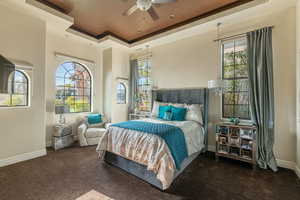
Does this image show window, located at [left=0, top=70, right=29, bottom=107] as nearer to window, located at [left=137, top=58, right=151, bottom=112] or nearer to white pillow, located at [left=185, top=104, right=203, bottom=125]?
window, located at [left=137, top=58, right=151, bottom=112]

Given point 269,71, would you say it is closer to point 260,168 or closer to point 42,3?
point 260,168

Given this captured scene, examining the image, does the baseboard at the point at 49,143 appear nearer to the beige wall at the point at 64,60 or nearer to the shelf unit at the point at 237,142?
the beige wall at the point at 64,60

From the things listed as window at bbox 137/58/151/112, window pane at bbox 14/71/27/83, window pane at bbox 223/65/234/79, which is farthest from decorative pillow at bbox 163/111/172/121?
window pane at bbox 14/71/27/83

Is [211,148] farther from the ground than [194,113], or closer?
closer

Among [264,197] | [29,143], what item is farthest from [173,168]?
→ [29,143]

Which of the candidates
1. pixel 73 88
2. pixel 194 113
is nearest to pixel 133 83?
pixel 73 88

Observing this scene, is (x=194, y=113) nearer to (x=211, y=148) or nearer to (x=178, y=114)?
(x=178, y=114)

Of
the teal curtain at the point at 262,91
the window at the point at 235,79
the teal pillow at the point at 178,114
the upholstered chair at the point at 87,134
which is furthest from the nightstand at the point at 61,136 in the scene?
Answer: the teal curtain at the point at 262,91

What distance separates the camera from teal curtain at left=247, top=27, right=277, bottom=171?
274 centimetres

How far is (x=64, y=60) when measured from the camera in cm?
425

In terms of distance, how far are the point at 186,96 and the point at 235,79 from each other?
129 cm

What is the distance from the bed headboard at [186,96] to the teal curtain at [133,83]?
1.00 metres

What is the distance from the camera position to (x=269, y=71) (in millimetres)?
2799

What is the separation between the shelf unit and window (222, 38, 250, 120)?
0.55 meters
